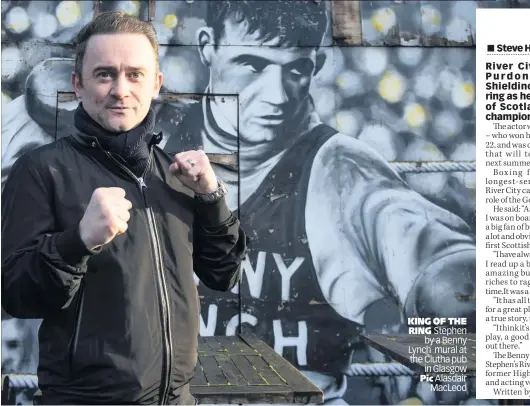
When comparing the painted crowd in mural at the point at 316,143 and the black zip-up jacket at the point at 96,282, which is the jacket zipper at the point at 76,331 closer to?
the black zip-up jacket at the point at 96,282

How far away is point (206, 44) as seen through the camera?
4.55 m

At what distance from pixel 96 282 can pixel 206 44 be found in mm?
3693

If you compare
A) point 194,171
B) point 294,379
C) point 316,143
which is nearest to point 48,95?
point 316,143

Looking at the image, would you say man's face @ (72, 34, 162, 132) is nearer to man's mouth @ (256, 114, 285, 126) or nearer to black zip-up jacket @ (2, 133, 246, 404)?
black zip-up jacket @ (2, 133, 246, 404)

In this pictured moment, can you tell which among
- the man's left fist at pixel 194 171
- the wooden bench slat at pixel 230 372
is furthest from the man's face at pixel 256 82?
the man's left fist at pixel 194 171

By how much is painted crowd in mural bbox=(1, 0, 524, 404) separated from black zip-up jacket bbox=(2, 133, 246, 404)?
3047 mm

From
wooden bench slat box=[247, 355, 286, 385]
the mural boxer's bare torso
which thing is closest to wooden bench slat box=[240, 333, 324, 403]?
wooden bench slat box=[247, 355, 286, 385]

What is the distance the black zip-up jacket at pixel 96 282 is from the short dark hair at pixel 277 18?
11.5ft

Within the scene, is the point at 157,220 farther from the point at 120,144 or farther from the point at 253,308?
the point at 253,308

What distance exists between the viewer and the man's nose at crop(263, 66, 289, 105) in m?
4.57

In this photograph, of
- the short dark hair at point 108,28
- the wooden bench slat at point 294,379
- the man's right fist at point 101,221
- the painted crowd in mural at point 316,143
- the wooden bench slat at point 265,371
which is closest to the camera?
the man's right fist at point 101,221

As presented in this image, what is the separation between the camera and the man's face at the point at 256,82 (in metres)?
4.54

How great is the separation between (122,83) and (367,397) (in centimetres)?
381

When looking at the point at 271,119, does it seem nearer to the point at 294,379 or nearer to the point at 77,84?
the point at 294,379
